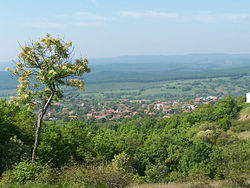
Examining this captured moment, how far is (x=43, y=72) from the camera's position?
905 centimetres

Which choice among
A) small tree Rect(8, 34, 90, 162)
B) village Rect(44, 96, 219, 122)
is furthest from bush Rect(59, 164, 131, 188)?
village Rect(44, 96, 219, 122)

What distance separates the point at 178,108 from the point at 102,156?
89.2 m

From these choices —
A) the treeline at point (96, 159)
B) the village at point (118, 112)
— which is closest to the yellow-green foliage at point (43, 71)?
the treeline at point (96, 159)

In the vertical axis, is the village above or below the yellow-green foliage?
below

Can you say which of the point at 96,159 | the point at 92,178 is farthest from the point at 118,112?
the point at 92,178

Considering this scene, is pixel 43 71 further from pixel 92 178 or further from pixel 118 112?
pixel 118 112

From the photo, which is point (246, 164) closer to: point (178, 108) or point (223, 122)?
point (223, 122)

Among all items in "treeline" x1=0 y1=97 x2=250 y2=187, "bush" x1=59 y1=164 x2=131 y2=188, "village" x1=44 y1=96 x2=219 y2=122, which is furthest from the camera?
"village" x1=44 y1=96 x2=219 y2=122

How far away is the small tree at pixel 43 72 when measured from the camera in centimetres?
911

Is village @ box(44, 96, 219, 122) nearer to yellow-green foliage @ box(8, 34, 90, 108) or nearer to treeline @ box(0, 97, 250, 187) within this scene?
treeline @ box(0, 97, 250, 187)

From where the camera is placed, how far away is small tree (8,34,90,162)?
9.11 meters

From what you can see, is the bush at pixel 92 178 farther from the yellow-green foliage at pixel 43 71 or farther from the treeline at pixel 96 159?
the yellow-green foliage at pixel 43 71

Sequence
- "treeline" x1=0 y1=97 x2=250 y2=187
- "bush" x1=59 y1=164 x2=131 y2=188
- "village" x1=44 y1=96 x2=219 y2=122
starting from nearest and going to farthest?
1. "bush" x1=59 y1=164 x2=131 y2=188
2. "treeline" x1=0 y1=97 x2=250 y2=187
3. "village" x1=44 y1=96 x2=219 y2=122

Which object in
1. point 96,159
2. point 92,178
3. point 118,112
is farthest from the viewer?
point 118,112
